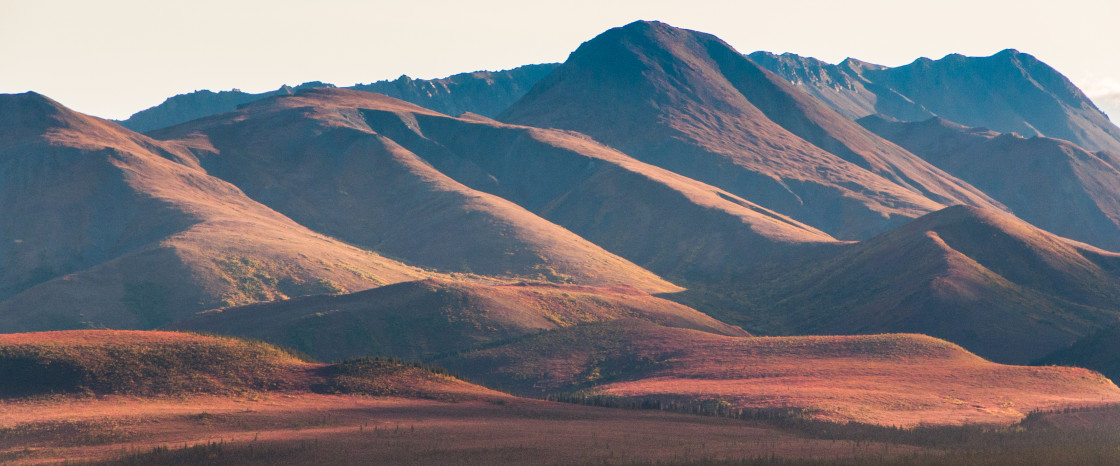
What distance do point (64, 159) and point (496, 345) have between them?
96703 mm

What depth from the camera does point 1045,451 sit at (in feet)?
113

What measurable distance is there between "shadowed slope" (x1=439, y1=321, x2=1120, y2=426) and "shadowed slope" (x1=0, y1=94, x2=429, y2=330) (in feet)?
141

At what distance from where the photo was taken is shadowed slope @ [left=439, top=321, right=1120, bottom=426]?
56188mm

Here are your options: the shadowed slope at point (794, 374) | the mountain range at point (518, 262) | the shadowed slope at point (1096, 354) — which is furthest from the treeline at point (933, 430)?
the shadowed slope at point (1096, 354)

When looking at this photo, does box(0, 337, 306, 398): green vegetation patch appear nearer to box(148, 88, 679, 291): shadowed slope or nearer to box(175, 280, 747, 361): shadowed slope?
box(175, 280, 747, 361): shadowed slope

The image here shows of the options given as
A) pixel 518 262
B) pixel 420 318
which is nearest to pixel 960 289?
pixel 518 262

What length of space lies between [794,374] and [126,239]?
316 ft

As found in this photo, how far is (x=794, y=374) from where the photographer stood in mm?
67375

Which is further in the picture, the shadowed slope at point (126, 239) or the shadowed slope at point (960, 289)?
the shadowed slope at point (126, 239)

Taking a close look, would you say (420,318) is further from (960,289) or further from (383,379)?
(960,289)

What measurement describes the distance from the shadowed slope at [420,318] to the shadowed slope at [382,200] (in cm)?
2985

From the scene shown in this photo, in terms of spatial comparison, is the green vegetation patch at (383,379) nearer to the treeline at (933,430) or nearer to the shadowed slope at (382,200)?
the treeline at (933,430)

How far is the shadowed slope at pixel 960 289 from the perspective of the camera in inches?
3907

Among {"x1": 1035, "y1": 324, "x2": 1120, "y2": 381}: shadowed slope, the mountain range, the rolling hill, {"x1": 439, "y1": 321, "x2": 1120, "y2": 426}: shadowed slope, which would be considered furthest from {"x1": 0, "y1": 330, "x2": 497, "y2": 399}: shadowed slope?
the rolling hill
